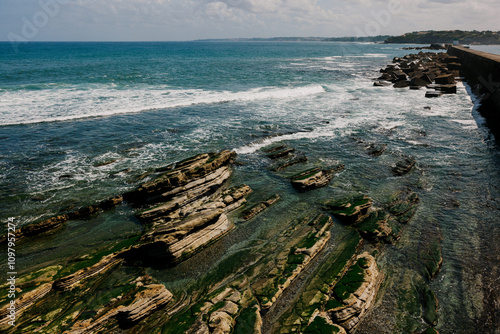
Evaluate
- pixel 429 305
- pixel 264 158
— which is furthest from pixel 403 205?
pixel 264 158

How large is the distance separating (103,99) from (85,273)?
31790 mm

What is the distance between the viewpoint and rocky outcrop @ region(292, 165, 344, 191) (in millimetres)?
13961

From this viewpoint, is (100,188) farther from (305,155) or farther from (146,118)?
(146,118)

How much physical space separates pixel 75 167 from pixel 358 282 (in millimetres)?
16454

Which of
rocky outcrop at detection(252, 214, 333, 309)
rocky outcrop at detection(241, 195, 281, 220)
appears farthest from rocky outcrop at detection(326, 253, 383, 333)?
rocky outcrop at detection(241, 195, 281, 220)

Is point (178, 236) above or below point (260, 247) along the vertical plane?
above

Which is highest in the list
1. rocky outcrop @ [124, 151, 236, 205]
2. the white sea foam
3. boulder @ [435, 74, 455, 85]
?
boulder @ [435, 74, 455, 85]

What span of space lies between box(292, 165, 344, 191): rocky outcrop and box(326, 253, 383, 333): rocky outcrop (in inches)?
220

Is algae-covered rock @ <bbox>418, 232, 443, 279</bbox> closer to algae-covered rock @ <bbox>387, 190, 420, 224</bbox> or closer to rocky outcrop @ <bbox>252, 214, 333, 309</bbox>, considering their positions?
algae-covered rock @ <bbox>387, 190, 420, 224</bbox>

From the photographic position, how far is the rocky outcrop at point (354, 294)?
6.93 m

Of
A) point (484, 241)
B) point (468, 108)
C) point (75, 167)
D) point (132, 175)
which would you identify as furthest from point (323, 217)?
point (468, 108)

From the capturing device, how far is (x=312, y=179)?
14.3m

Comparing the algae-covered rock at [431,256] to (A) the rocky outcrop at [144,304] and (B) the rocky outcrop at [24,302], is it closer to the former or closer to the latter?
(A) the rocky outcrop at [144,304]

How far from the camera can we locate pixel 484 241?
10.0 metres
